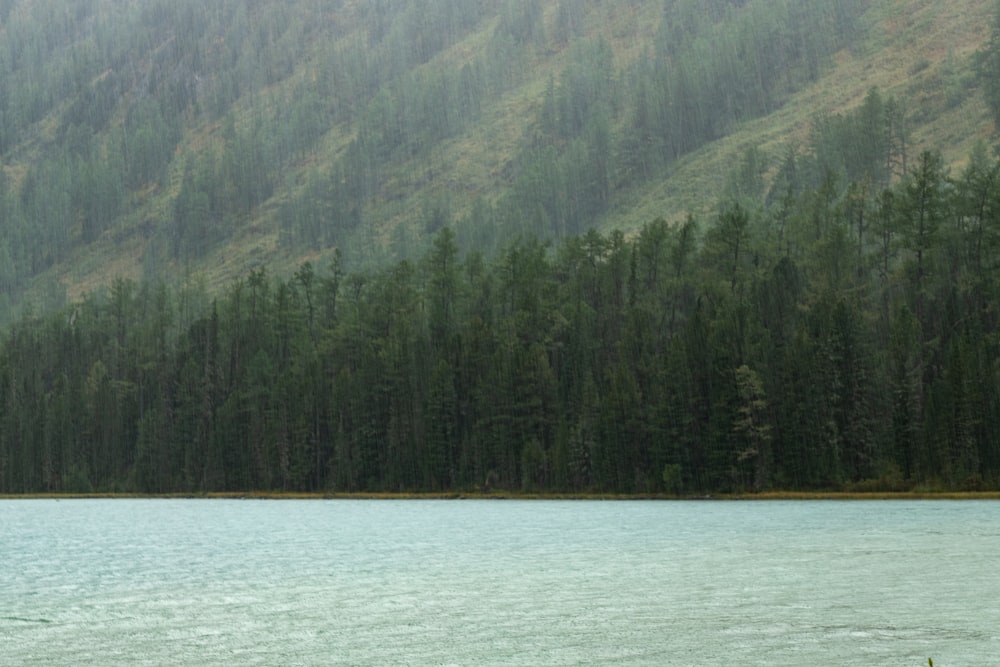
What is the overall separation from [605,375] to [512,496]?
18129 mm

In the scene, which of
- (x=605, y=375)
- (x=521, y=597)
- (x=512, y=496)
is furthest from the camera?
(x=605, y=375)

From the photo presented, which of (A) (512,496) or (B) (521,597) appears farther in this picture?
(A) (512,496)

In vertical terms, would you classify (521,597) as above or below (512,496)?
below

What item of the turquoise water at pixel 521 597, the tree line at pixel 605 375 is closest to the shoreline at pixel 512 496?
the tree line at pixel 605 375

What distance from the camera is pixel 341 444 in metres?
159

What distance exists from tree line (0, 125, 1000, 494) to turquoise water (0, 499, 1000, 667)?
48596 mm

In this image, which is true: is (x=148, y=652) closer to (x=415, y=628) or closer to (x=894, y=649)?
(x=415, y=628)

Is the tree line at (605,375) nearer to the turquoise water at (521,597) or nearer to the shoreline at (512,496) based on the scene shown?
the shoreline at (512,496)

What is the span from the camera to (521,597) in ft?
112

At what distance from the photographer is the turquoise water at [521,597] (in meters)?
24.4

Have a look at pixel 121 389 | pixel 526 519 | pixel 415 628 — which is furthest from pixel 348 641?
pixel 121 389

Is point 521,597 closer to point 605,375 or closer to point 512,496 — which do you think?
point 512,496

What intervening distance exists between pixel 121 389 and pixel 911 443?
130 meters

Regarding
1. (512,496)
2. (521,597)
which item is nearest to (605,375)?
(512,496)
